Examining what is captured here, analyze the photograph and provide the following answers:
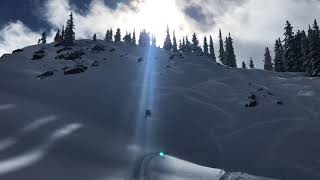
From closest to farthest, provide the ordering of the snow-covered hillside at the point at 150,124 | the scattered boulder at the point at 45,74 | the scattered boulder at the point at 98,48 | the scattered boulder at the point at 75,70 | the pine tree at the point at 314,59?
the snow-covered hillside at the point at 150,124
the scattered boulder at the point at 45,74
the scattered boulder at the point at 75,70
the pine tree at the point at 314,59
the scattered boulder at the point at 98,48

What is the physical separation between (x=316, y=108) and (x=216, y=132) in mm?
12876

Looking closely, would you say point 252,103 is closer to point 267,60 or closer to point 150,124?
point 150,124

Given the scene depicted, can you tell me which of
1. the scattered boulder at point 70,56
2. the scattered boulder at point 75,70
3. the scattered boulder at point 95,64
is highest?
the scattered boulder at point 70,56

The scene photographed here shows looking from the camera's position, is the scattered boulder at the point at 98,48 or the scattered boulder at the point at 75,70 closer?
the scattered boulder at the point at 75,70

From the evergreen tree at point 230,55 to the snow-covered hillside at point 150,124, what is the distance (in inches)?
1363

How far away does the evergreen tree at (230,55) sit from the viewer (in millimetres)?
89688

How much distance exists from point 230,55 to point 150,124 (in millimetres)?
66823

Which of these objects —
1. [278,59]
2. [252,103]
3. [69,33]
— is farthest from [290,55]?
[69,33]

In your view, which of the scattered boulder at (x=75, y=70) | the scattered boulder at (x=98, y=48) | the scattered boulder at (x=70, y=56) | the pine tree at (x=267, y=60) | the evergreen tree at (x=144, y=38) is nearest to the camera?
the scattered boulder at (x=75, y=70)

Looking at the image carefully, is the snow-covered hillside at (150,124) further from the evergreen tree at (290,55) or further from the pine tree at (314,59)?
the evergreen tree at (290,55)

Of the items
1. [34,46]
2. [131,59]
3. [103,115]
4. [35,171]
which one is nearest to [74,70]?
[131,59]

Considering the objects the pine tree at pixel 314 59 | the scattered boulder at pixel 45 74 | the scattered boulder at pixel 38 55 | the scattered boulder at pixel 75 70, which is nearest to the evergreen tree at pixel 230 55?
the pine tree at pixel 314 59

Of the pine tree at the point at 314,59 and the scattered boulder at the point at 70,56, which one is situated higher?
the scattered boulder at the point at 70,56

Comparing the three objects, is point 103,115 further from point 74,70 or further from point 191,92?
point 74,70
